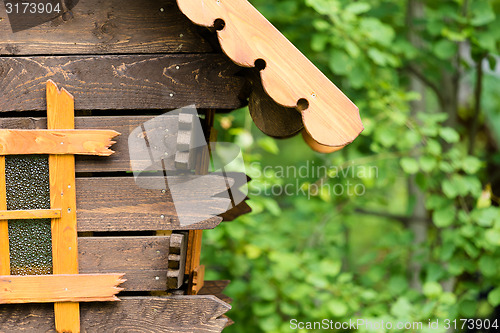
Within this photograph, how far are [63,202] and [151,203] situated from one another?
295 millimetres

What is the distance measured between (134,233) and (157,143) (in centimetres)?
38

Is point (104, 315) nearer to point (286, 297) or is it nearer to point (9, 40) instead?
point (9, 40)

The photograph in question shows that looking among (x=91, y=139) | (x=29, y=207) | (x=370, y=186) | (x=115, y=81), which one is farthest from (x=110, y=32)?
(x=370, y=186)

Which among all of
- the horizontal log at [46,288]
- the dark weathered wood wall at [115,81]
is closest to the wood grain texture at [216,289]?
the dark weathered wood wall at [115,81]

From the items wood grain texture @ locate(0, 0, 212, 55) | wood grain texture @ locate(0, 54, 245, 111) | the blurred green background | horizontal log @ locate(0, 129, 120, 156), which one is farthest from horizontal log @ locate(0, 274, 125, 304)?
the blurred green background

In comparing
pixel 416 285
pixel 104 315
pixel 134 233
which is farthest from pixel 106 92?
pixel 416 285

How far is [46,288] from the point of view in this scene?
1.64m

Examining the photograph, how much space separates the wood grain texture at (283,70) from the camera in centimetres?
143

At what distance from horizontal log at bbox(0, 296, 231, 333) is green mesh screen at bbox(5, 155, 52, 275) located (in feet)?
0.49

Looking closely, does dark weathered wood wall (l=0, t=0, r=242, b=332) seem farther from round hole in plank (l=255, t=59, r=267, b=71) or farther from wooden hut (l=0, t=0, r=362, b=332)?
round hole in plank (l=255, t=59, r=267, b=71)

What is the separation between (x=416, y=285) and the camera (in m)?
3.85

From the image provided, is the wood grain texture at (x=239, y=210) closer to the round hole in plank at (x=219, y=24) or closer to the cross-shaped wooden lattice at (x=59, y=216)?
the cross-shaped wooden lattice at (x=59, y=216)

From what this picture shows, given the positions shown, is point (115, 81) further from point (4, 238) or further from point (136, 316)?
point (136, 316)

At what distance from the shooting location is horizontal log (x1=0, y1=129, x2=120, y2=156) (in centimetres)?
Result: 160
